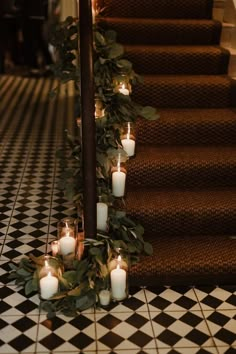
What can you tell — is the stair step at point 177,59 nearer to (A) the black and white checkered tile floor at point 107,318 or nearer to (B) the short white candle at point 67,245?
(A) the black and white checkered tile floor at point 107,318

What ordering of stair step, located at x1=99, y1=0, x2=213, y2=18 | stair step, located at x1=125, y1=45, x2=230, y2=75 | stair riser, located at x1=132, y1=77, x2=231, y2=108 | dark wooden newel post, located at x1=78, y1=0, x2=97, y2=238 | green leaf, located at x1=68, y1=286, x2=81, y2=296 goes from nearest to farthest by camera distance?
dark wooden newel post, located at x1=78, y1=0, x2=97, y2=238, green leaf, located at x1=68, y1=286, x2=81, y2=296, stair riser, located at x1=132, y1=77, x2=231, y2=108, stair step, located at x1=125, y1=45, x2=230, y2=75, stair step, located at x1=99, y1=0, x2=213, y2=18

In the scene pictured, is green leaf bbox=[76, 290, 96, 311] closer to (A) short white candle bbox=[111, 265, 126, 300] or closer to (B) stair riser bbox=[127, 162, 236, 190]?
(A) short white candle bbox=[111, 265, 126, 300]

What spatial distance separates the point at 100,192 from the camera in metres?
3.30

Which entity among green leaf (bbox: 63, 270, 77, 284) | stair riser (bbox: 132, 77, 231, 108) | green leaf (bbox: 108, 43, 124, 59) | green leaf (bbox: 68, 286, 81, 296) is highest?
green leaf (bbox: 108, 43, 124, 59)

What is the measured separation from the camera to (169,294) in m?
3.15

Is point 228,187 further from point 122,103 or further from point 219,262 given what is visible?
point 122,103

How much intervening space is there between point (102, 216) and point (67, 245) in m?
0.27

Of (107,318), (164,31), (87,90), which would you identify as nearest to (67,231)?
(107,318)

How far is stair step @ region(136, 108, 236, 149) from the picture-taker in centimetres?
389

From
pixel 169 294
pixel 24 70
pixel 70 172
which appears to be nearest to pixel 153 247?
pixel 169 294

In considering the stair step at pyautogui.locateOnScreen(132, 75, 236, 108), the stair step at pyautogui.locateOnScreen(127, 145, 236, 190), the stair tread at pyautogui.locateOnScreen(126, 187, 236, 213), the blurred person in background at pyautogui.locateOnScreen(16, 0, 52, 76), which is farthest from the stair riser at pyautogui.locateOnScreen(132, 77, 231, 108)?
the blurred person in background at pyautogui.locateOnScreen(16, 0, 52, 76)

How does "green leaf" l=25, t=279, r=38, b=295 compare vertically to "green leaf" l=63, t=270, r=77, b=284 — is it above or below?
below

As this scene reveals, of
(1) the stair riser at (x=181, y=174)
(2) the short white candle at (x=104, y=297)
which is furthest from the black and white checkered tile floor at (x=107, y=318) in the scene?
(1) the stair riser at (x=181, y=174)

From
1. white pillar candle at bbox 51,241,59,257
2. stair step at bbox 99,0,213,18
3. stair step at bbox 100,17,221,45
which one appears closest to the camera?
white pillar candle at bbox 51,241,59,257
